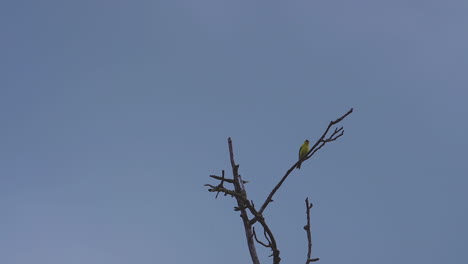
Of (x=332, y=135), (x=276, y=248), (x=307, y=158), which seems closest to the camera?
(x=276, y=248)

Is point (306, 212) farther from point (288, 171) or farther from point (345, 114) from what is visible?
point (345, 114)

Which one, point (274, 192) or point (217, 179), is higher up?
point (217, 179)

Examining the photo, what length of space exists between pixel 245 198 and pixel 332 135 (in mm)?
873

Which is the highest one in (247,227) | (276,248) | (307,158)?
(307,158)

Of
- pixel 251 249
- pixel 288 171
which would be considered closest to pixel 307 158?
pixel 288 171

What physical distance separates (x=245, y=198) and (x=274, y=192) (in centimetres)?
22

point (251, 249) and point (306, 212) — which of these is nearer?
point (251, 249)

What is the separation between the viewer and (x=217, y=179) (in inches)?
145

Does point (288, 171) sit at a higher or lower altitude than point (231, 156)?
lower

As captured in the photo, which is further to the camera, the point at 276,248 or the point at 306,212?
the point at 306,212

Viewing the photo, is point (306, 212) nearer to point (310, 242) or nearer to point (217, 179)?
point (310, 242)

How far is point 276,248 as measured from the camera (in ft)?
10.8

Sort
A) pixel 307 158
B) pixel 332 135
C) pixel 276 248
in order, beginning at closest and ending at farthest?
pixel 276 248 → pixel 307 158 → pixel 332 135

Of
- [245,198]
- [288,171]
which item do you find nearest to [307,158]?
[288,171]
